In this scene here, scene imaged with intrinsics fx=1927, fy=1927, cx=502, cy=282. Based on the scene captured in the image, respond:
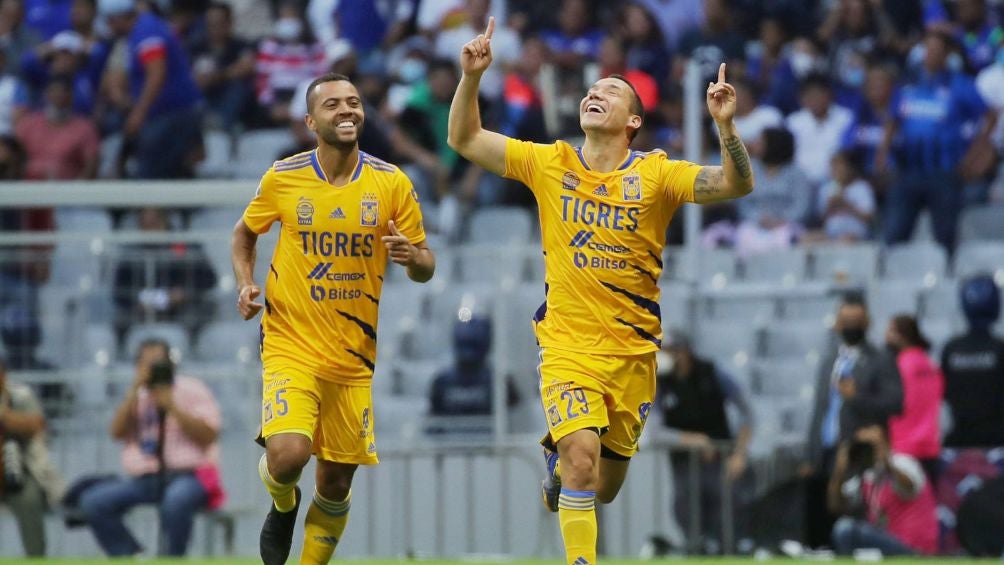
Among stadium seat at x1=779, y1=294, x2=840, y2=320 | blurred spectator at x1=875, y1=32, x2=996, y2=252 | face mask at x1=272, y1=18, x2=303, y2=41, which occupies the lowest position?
stadium seat at x1=779, y1=294, x2=840, y2=320

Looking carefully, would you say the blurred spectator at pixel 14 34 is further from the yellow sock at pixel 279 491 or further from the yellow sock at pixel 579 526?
the yellow sock at pixel 579 526

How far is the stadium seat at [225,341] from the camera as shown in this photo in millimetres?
15000

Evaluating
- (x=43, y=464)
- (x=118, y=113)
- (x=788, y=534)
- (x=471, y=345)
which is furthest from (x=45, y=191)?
(x=788, y=534)

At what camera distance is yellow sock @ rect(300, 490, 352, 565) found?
33.4ft

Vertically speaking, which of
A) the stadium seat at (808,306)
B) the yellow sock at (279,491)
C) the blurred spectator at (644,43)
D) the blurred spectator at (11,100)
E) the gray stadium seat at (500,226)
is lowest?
the yellow sock at (279,491)

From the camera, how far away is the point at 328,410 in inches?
397

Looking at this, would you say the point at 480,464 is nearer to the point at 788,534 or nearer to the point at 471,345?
the point at 471,345

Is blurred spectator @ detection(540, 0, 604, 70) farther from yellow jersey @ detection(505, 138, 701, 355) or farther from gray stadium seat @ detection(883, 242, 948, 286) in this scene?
yellow jersey @ detection(505, 138, 701, 355)

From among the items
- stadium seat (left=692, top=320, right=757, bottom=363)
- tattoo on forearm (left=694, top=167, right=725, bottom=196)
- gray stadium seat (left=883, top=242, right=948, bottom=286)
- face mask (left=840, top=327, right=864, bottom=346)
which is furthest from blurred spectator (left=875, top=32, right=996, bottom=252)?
tattoo on forearm (left=694, top=167, right=725, bottom=196)

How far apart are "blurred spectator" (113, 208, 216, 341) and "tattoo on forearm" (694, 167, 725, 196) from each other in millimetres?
6179

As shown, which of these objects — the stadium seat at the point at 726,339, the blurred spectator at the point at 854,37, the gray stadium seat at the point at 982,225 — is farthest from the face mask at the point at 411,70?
the gray stadium seat at the point at 982,225

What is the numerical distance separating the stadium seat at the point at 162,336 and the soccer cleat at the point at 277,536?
4958mm

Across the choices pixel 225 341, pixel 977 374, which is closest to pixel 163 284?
pixel 225 341

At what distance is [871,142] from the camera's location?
61.9 ft
